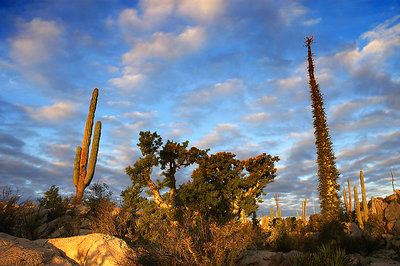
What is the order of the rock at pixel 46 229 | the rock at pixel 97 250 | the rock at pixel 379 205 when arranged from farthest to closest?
the rock at pixel 379 205, the rock at pixel 46 229, the rock at pixel 97 250

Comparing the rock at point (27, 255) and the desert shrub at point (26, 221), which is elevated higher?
the desert shrub at point (26, 221)

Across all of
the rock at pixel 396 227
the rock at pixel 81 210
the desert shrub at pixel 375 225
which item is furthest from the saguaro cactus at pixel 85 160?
the rock at pixel 396 227

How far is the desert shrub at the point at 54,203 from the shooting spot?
18.1 m

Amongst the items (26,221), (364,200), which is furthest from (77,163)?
(364,200)

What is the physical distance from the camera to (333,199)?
19.3 meters

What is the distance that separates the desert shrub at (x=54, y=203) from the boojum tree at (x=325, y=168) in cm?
1572

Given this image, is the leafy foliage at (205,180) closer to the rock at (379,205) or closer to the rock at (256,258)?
the rock at (256,258)

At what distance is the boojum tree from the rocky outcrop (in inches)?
542

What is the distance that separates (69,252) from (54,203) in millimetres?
9832

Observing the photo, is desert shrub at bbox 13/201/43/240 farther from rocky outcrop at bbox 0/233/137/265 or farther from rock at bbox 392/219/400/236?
rock at bbox 392/219/400/236

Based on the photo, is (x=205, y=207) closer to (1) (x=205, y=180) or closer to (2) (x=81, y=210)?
(1) (x=205, y=180)

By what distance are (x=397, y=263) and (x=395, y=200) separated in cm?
1580

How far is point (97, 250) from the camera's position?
384 inches

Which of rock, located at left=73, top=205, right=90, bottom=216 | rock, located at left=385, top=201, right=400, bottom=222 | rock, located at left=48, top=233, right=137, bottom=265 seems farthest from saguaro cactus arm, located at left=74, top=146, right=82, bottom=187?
rock, located at left=385, top=201, right=400, bottom=222
